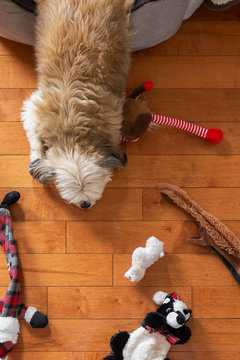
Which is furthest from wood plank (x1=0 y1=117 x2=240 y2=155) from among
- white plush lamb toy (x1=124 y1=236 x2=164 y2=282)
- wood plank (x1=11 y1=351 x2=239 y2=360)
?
wood plank (x1=11 y1=351 x2=239 y2=360)

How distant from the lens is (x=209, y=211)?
1933 mm

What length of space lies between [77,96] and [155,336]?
129 centimetres

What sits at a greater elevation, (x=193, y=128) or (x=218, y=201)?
(x=193, y=128)

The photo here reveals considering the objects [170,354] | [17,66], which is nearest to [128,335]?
[170,354]

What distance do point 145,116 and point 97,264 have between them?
865mm

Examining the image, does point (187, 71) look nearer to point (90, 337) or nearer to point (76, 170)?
point (76, 170)

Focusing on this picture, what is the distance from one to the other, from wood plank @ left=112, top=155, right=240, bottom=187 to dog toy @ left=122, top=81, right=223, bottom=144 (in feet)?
0.45

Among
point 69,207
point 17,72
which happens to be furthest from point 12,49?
point 69,207

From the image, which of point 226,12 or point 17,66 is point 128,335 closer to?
point 17,66

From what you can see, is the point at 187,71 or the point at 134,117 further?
the point at 187,71

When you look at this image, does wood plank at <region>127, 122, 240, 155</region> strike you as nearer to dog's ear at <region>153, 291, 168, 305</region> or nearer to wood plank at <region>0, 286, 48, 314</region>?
dog's ear at <region>153, 291, 168, 305</region>

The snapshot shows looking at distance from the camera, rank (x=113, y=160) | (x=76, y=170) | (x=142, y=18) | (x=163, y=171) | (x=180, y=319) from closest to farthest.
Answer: (x=76, y=170)
(x=113, y=160)
(x=142, y=18)
(x=180, y=319)
(x=163, y=171)

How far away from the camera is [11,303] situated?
178cm

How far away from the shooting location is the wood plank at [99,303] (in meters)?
1.88
